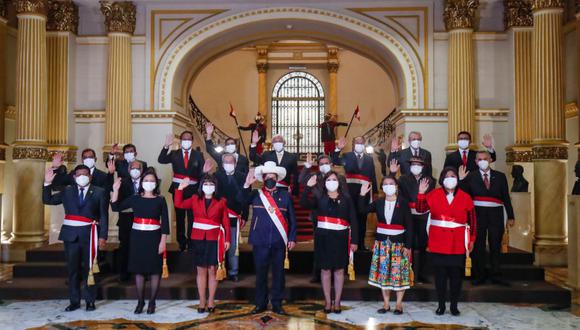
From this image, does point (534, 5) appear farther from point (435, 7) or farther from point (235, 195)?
point (235, 195)

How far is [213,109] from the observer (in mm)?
18625

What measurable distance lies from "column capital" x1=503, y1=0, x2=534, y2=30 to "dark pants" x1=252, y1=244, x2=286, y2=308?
6117 millimetres

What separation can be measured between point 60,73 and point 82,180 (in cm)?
453

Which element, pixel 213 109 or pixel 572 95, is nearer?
pixel 572 95

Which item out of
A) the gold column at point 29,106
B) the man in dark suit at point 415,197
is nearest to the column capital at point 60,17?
the gold column at point 29,106

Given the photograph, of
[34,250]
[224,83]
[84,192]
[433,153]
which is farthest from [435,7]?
[224,83]

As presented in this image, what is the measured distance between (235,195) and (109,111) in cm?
412

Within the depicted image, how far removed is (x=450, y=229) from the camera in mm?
5793

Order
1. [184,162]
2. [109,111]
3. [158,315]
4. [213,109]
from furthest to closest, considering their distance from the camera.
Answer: [213,109]
[109,111]
[184,162]
[158,315]

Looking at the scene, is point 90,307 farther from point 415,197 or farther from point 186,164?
point 415,197

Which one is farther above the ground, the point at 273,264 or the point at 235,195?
the point at 235,195

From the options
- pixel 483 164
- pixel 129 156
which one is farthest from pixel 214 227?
pixel 483 164

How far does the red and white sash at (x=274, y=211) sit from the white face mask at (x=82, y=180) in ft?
6.00

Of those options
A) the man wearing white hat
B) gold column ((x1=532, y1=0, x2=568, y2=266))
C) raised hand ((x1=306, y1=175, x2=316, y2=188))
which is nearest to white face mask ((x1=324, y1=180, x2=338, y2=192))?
raised hand ((x1=306, y1=175, x2=316, y2=188))
